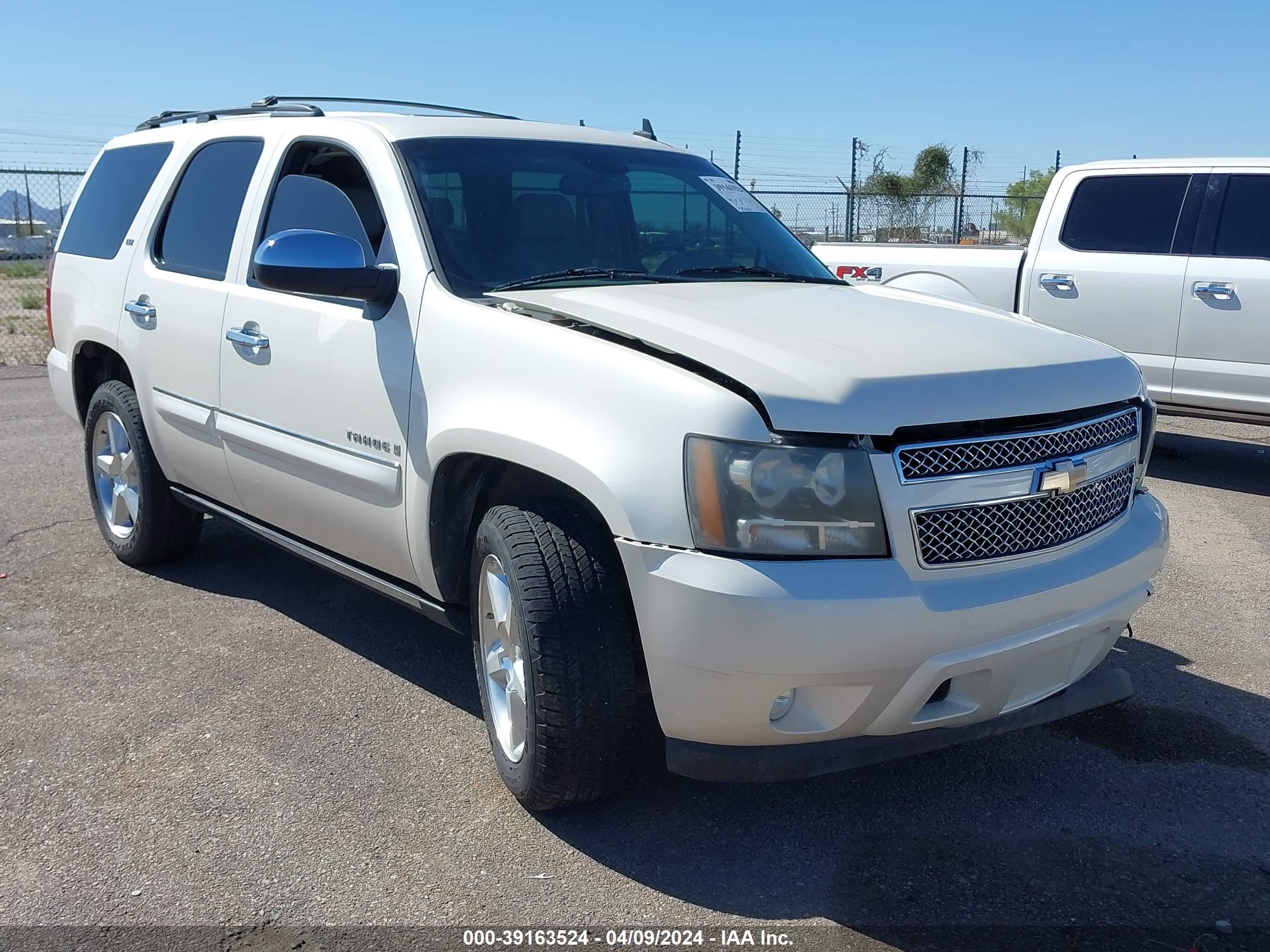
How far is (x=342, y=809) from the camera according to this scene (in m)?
3.29

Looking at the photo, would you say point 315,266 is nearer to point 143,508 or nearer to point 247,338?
point 247,338

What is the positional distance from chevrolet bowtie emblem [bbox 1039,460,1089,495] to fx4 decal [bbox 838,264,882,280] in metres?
5.88

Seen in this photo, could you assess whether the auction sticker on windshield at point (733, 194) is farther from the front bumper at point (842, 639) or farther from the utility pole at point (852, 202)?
the utility pole at point (852, 202)

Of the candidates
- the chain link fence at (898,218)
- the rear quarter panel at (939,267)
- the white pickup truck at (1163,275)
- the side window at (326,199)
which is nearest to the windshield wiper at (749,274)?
the side window at (326,199)

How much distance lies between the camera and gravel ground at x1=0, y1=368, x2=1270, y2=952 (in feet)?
9.26

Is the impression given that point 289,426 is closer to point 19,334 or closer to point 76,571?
point 76,571

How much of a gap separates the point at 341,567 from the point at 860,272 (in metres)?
5.83

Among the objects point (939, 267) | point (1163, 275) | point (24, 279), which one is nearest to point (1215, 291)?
point (1163, 275)

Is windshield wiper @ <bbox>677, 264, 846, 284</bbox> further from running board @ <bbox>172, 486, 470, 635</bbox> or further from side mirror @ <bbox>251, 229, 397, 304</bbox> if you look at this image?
running board @ <bbox>172, 486, 470, 635</bbox>

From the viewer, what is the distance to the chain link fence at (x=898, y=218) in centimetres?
1923

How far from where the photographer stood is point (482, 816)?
128 inches

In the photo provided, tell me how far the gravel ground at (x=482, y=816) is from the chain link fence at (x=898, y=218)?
596 inches

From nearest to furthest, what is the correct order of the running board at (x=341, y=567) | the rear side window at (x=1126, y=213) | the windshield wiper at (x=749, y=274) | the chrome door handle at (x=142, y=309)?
the running board at (x=341, y=567) < the windshield wiper at (x=749, y=274) < the chrome door handle at (x=142, y=309) < the rear side window at (x=1126, y=213)

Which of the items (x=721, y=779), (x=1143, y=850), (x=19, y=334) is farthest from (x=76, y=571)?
(x=19, y=334)
